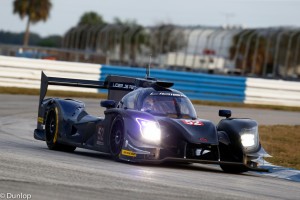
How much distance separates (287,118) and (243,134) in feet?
46.8

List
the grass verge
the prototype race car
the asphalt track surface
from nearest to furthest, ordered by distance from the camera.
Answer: the asphalt track surface
the prototype race car
the grass verge

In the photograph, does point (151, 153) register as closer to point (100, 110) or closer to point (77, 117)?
point (77, 117)

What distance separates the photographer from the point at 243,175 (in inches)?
481

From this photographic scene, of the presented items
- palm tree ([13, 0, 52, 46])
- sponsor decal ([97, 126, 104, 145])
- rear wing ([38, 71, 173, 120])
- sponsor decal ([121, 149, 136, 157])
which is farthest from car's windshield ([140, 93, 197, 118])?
palm tree ([13, 0, 52, 46])

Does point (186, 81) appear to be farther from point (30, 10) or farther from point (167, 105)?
point (30, 10)

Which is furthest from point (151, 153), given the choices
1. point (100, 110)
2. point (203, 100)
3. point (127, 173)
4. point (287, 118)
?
point (203, 100)

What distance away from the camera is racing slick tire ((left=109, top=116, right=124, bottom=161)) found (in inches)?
473

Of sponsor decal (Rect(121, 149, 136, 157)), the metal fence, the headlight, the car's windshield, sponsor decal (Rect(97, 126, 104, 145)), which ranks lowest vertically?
sponsor decal (Rect(121, 149, 136, 157))

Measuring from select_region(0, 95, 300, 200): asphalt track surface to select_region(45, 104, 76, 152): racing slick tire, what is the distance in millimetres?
550

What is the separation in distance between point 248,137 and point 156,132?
1522mm

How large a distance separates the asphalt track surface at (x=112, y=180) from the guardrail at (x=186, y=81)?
15.3m

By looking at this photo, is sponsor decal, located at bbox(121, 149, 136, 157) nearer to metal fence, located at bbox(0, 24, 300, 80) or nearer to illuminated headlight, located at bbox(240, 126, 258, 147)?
illuminated headlight, located at bbox(240, 126, 258, 147)

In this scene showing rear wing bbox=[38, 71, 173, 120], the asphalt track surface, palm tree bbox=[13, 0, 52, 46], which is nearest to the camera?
the asphalt track surface

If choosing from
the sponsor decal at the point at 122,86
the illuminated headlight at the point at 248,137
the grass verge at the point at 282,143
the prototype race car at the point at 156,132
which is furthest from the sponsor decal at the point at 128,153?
the grass verge at the point at 282,143
